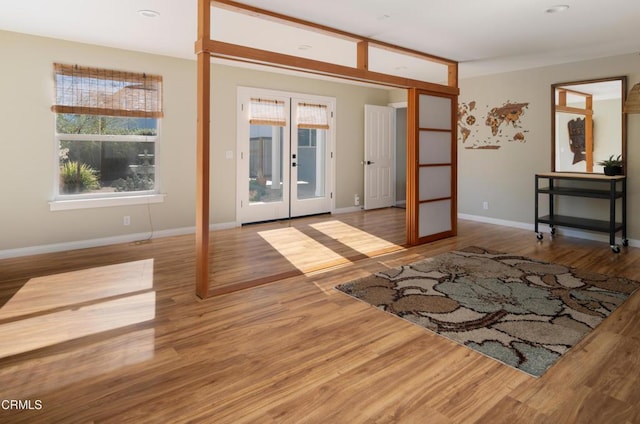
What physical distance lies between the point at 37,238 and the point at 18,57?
202 cm

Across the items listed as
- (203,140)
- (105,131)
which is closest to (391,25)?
(203,140)

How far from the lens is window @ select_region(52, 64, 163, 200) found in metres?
4.88

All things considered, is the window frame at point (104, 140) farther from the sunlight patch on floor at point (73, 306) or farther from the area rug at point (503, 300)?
the area rug at point (503, 300)

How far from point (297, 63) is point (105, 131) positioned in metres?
2.89

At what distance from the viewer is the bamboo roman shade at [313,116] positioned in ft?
23.4

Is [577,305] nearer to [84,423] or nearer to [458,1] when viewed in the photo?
[458,1]

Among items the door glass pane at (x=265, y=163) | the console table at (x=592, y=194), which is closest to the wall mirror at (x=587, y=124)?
the console table at (x=592, y=194)

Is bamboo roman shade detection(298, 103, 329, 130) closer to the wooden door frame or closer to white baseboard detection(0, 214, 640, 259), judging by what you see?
white baseboard detection(0, 214, 640, 259)

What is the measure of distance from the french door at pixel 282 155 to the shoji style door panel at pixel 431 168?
2.45 m

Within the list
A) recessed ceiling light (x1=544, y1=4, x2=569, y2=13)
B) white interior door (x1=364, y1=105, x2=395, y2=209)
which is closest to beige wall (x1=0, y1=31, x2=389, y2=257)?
white interior door (x1=364, y1=105, x2=395, y2=209)

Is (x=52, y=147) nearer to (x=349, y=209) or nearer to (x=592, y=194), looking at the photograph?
(x=349, y=209)

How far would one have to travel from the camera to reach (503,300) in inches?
131

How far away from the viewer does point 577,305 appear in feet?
10.5

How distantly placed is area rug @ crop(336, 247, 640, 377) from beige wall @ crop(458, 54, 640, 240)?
210 cm
